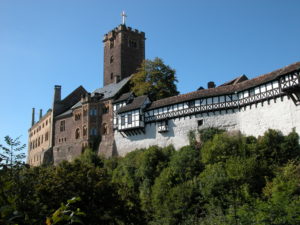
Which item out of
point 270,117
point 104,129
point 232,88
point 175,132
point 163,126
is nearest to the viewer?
point 270,117

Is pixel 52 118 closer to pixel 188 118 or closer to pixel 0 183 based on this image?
pixel 188 118

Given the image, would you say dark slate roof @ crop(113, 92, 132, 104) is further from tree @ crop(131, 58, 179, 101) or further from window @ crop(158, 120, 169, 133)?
window @ crop(158, 120, 169, 133)

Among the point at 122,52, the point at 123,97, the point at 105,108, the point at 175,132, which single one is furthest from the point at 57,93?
the point at 175,132

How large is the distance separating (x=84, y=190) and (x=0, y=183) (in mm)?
20662

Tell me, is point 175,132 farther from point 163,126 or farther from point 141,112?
point 141,112

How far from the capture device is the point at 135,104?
158 feet

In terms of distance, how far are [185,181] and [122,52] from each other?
36.0 m

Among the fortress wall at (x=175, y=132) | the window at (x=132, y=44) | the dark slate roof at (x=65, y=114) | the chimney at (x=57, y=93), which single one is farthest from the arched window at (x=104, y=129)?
the window at (x=132, y=44)

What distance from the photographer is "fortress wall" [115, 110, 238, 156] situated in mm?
39781

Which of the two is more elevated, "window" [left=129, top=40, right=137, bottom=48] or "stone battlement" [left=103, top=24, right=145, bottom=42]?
"stone battlement" [left=103, top=24, right=145, bottom=42]

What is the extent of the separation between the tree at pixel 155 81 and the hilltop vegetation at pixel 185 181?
1103 centimetres

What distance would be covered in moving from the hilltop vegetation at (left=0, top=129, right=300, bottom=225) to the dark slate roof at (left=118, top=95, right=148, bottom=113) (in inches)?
241

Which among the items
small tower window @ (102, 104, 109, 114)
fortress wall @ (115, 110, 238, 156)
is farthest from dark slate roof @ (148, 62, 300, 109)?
small tower window @ (102, 104, 109, 114)

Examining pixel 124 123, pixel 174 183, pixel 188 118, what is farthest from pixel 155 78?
pixel 174 183
